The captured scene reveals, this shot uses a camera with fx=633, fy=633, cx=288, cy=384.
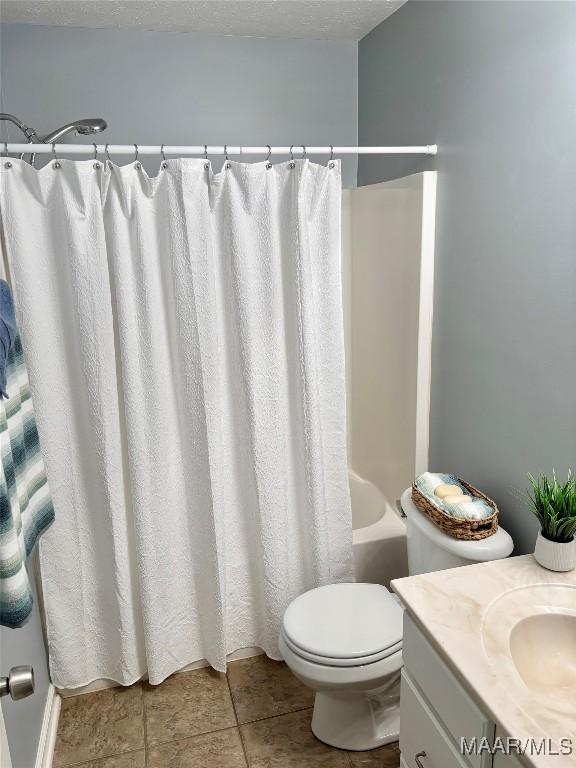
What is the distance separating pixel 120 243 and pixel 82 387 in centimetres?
48

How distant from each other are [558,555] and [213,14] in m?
2.12

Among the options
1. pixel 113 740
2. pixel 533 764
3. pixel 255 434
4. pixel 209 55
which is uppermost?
pixel 209 55

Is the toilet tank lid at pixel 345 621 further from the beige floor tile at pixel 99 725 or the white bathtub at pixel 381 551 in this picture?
the beige floor tile at pixel 99 725

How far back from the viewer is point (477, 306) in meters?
2.01

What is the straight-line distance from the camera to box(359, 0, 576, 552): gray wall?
162 centimetres

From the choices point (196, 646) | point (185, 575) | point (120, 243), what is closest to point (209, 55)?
point (120, 243)

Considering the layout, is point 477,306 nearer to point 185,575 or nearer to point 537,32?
point 537,32

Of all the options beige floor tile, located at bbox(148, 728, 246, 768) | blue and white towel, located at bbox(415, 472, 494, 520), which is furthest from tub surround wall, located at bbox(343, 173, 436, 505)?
beige floor tile, located at bbox(148, 728, 246, 768)

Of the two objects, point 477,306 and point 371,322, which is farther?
point 371,322

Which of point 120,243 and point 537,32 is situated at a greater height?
point 537,32

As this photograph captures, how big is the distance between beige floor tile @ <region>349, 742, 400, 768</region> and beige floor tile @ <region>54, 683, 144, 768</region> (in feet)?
2.32

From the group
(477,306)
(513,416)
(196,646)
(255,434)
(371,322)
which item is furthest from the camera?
(371,322)

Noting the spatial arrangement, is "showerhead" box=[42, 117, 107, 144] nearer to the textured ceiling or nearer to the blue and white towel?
the textured ceiling

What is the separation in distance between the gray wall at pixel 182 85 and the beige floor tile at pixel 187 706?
2.01 meters
